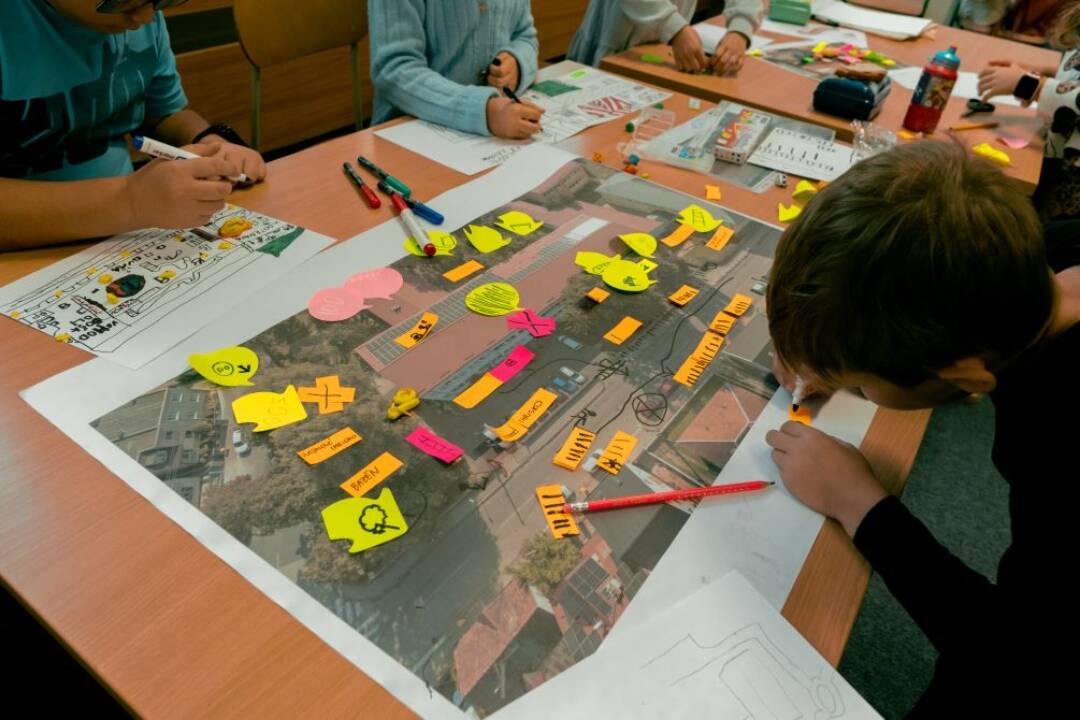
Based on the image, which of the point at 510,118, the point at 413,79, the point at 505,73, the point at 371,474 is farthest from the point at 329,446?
the point at 505,73

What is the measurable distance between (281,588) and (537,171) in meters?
0.76

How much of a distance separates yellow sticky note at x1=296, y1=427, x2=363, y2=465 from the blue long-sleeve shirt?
2.36ft

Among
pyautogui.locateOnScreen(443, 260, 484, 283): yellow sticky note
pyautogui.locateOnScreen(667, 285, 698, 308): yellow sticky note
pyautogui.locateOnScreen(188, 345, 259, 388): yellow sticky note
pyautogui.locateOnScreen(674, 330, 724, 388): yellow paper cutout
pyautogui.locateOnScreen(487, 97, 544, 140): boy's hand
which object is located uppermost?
pyautogui.locateOnScreen(487, 97, 544, 140): boy's hand

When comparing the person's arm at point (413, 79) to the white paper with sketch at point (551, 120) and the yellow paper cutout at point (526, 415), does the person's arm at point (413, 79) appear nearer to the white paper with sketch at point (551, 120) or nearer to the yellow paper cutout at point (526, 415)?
the white paper with sketch at point (551, 120)

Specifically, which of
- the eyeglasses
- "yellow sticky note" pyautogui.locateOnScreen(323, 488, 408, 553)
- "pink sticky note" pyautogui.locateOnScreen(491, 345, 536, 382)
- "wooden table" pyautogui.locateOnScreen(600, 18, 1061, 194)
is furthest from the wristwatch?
"wooden table" pyautogui.locateOnScreen(600, 18, 1061, 194)

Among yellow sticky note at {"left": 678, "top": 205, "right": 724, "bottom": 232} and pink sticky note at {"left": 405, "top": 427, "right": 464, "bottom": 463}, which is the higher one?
yellow sticky note at {"left": 678, "top": 205, "right": 724, "bottom": 232}

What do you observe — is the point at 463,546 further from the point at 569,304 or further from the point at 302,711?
the point at 569,304

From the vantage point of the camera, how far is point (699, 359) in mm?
721

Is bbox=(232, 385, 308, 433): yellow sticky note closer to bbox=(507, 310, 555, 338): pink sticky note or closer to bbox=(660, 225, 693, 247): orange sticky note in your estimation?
bbox=(507, 310, 555, 338): pink sticky note

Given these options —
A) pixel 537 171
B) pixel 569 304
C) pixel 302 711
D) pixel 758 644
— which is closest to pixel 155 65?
pixel 537 171

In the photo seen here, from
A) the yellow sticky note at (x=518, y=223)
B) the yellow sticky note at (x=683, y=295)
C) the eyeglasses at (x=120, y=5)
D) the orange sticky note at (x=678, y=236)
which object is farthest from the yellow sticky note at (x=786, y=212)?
the eyeglasses at (x=120, y=5)

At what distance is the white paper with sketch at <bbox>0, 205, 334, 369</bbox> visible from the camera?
→ 0.67m

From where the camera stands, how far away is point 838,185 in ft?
1.75

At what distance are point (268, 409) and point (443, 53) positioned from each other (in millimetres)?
991
